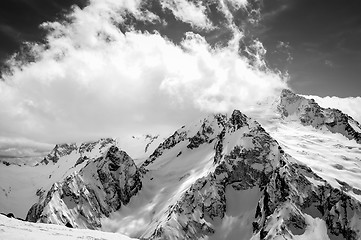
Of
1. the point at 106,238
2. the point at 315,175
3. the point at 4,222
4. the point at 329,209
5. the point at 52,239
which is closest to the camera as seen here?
the point at 52,239

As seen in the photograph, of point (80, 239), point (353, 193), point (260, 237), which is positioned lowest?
point (260, 237)

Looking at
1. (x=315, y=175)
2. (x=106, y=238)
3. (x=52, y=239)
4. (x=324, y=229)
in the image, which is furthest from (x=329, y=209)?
(x=52, y=239)

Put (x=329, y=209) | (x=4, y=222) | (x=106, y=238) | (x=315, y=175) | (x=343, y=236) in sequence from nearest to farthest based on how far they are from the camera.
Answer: (x=4, y=222)
(x=106, y=238)
(x=343, y=236)
(x=329, y=209)
(x=315, y=175)

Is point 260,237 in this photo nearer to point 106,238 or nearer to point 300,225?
point 300,225

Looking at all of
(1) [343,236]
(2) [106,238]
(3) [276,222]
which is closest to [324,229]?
(1) [343,236]

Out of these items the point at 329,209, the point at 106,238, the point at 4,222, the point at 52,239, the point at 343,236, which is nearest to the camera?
the point at 52,239

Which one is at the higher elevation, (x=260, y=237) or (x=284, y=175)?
(x=284, y=175)

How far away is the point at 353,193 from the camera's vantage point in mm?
188375

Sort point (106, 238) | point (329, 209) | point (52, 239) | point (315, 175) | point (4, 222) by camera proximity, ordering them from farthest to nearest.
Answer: point (315, 175) → point (329, 209) → point (106, 238) → point (4, 222) → point (52, 239)

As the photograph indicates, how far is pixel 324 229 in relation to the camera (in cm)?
17138

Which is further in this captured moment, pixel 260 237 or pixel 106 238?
pixel 260 237

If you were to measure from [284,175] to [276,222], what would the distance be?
111 ft

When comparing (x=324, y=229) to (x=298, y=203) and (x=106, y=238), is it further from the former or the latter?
(x=106, y=238)

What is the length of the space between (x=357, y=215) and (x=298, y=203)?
2826 centimetres
